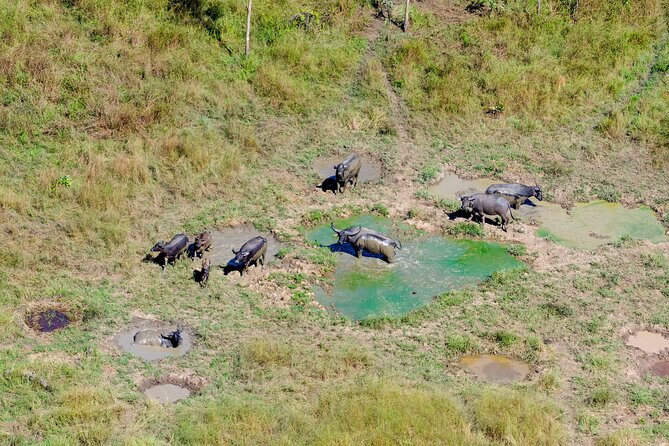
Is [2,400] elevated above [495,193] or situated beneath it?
situated beneath

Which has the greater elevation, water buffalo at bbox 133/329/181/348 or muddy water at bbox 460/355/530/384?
muddy water at bbox 460/355/530/384

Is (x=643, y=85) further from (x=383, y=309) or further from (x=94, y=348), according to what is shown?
(x=94, y=348)

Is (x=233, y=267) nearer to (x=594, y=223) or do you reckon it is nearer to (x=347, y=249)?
(x=347, y=249)

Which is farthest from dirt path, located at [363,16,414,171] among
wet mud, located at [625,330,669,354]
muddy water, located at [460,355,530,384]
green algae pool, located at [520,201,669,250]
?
wet mud, located at [625,330,669,354]

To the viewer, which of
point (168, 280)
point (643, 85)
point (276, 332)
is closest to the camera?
point (276, 332)

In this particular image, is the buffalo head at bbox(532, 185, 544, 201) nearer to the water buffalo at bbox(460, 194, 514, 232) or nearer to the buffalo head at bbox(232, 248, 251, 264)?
the water buffalo at bbox(460, 194, 514, 232)

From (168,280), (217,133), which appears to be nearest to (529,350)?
(168,280)

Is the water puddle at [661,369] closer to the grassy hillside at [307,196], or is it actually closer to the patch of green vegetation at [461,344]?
the grassy hillside at [307,196]
